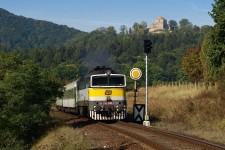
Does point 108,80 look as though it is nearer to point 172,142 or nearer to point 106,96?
point 106,96

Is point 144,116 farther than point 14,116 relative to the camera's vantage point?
Yes

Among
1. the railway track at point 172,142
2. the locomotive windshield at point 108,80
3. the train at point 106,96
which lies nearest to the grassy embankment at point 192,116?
the railway track at point 172,142

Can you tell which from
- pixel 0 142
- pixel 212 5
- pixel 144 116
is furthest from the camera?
pixel 212 5

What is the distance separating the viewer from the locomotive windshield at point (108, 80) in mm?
27172

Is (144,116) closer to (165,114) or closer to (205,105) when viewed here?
(165,114)

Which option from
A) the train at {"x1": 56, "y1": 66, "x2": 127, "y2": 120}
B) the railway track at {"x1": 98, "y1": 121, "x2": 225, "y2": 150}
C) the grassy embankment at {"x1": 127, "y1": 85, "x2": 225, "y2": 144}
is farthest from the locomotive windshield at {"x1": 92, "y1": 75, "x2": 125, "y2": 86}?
the railway track at {"x1": 98, "y1": 121, "x2": 225, "y2": 150}

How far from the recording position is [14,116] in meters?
24.3

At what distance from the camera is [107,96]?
2675 centimetres

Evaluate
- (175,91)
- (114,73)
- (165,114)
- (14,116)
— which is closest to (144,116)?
(165,114)

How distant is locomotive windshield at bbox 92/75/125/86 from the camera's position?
1070 inches

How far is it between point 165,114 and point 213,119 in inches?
207

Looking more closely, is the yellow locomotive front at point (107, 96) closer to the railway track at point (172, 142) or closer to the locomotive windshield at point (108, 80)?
the locomotive windshield at point (108, 80)

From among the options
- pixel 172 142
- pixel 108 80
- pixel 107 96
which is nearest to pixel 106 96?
pixel 107 96

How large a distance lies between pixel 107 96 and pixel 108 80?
1119 millimetres
